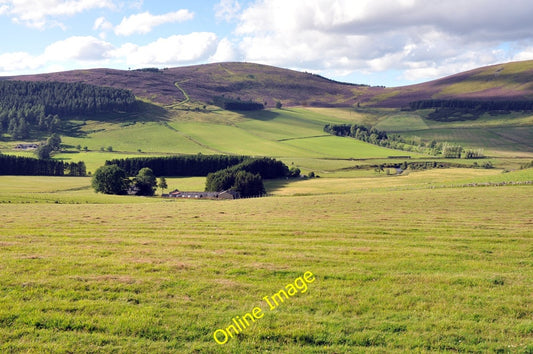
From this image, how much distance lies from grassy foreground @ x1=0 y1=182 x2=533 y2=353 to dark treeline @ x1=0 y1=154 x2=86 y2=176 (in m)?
118

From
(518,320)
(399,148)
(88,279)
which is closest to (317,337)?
(518,320)

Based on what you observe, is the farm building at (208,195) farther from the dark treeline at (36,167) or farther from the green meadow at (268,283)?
the green meadow at (268,283)

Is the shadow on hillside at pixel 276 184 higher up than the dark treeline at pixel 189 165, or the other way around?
the dark treeline at pixel 189 165

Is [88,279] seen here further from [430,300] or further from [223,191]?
[223,191]

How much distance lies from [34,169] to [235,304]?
142m

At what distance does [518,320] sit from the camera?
1323 centimetres

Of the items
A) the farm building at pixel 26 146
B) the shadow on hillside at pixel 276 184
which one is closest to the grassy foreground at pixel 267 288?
the shadow on hillside at pixel 276 184

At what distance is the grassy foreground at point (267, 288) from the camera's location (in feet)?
39.1

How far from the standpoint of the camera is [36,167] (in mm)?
135625

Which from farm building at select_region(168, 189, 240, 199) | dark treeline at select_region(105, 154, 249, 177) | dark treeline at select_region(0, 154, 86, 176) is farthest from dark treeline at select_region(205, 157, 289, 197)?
dark treeline at select_region(0, 154, 86, 176)

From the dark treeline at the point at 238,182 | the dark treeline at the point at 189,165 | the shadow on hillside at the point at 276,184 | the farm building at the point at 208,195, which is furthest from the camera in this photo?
the dark treeline at the point at 189,165

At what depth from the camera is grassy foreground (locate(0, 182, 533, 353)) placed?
11.9 meters

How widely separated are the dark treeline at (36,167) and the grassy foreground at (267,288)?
11831 centimetres

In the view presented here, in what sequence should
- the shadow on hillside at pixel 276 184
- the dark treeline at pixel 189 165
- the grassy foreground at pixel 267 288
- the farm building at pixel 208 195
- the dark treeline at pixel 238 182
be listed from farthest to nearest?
the dark treeline at pixel 189 165
the shadow on hillside at pixel 276 184
the dark treeline at pixel 238 182
the farm building at pixel 208 195
the grassy foreground at pixel 267 288
